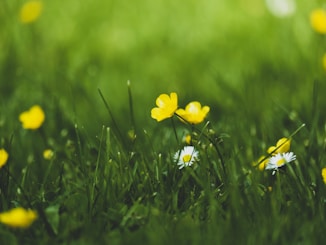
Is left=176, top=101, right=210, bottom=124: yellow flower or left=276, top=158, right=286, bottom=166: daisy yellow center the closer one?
left=276, top=158, right=286, bottom=166: daisy yellow center

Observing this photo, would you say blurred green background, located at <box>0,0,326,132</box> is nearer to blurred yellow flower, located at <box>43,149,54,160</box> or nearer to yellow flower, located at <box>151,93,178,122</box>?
blurred yellow flower, located at <box>43,149,54,160</box>

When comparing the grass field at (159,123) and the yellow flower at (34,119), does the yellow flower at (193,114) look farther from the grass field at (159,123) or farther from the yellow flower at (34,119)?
the yellow flower at (34,119)

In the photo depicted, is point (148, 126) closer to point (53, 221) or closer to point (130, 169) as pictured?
point (130, 169)

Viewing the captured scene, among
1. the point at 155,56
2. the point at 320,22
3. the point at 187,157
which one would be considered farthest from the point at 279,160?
the point at 155,56

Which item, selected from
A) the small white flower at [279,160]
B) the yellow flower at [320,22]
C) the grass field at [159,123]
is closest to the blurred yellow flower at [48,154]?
the grass field at [159,123]

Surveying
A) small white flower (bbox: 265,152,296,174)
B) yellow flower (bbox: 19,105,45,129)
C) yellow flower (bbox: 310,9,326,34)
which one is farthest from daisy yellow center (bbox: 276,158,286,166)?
yellow flower (bbox: 310,9,326,34)

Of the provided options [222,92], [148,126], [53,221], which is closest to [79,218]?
[53,221]
